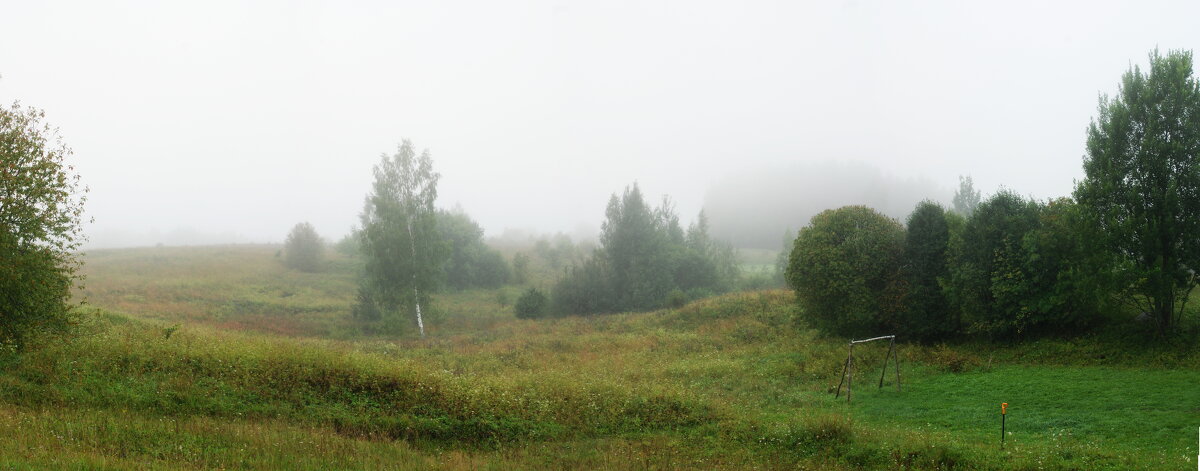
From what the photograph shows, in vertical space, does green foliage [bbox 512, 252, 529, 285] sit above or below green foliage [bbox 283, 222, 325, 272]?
below

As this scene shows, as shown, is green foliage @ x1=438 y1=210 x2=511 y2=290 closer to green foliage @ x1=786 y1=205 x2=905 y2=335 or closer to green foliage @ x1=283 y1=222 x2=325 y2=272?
green foliage @ x1=283 y1=222 x2=325 y2=272

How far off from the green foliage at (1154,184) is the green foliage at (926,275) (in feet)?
24.0

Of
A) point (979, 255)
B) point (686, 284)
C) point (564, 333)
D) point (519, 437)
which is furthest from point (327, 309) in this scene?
point (979, 255)

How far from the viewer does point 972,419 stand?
15234mm

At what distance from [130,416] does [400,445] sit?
5577 millimetres

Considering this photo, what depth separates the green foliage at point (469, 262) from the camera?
74.6 meters

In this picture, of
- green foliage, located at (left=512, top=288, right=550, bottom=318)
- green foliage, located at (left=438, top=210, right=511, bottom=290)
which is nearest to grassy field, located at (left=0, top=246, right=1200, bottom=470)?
green foliage, located at (left=512, top=288, right=550, bottom=318)

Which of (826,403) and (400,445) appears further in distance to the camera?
(826,403)

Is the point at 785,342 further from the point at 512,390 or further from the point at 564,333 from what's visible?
the point at 512,390

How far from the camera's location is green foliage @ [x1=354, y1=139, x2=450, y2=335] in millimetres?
44125

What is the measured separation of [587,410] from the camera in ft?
54.4

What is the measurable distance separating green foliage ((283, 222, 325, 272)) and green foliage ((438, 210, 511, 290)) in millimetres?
15925

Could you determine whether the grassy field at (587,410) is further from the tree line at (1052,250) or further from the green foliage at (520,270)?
the green foliage at (520,270)

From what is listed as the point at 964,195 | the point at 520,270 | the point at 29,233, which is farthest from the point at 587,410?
the point at 964,195
